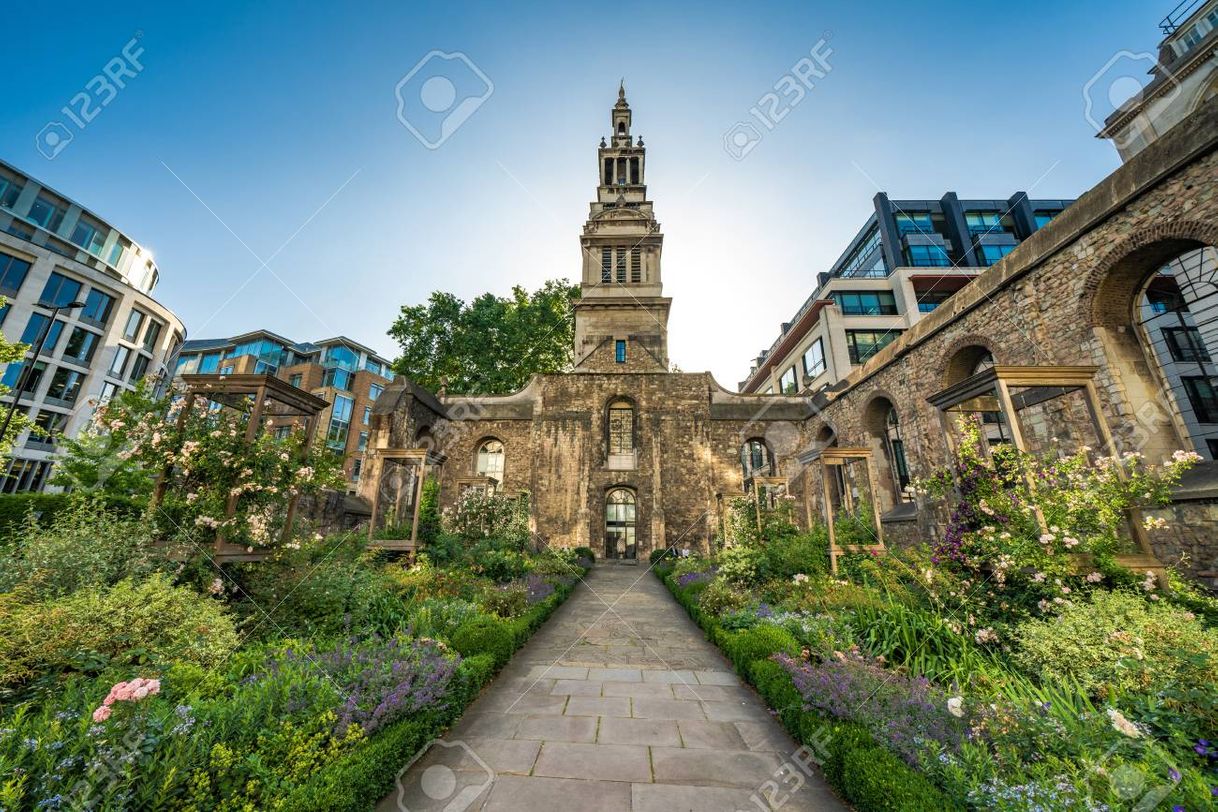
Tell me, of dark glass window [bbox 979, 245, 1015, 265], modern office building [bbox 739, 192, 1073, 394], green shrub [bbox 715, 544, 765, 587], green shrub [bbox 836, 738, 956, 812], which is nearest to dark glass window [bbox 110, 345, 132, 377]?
green shrub [bbox 715, 544, 765, 587]

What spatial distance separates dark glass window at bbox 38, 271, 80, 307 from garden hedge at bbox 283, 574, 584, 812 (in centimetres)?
3483

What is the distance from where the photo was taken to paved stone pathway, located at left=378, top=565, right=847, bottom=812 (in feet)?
8.94

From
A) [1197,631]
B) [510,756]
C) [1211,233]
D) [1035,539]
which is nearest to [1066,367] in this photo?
[1211,233]

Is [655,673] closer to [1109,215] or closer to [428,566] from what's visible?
[428,566]

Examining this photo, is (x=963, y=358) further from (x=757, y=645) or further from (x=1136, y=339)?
(x=757, y=645)

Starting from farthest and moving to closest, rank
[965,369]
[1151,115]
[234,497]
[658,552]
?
[658,552] < [1151,115] < [965,369] < [234,497]

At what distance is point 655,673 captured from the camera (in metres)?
5.07

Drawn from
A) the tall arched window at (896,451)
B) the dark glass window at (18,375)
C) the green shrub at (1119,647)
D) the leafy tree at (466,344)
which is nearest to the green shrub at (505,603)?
the green shrub at (1119,647)

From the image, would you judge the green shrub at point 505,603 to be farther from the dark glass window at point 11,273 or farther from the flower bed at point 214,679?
the dark glass window at point 11,273

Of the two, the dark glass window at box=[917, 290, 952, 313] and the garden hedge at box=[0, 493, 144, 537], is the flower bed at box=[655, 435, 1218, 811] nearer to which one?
the garden hedge at box=[0, 493, 144, 537]

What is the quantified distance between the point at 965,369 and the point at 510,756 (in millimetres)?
11089

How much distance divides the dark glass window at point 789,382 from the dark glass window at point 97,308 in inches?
1665

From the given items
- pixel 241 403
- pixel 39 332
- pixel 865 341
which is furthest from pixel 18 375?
pixel 865 341

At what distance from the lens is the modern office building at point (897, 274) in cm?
2506
